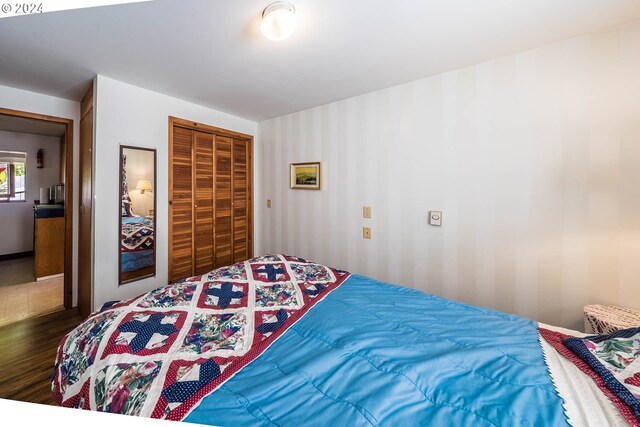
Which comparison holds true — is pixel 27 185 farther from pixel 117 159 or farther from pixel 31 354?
pixel 31 354

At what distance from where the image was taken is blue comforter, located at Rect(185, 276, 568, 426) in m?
0.77

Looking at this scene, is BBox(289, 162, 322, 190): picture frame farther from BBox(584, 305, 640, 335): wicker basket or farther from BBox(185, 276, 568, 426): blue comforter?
BBox(584, 305, 640, 335): wicker basket

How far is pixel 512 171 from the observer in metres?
1.93

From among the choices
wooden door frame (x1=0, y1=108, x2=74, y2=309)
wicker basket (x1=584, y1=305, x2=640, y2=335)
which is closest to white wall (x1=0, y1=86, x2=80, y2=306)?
wooden door frame (x1=0, y1=108, x2=74, y2=309)

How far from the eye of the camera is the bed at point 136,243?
2479 millimetres

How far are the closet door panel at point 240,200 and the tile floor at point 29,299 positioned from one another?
195 centimetres

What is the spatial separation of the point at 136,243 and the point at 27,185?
4253 millimetres

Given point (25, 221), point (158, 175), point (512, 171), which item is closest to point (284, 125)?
point (158, 175)

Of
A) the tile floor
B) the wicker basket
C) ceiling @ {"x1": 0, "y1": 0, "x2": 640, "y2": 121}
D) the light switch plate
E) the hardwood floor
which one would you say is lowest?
the hardwood floor

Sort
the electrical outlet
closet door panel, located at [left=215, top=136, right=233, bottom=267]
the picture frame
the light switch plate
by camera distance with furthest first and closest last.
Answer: closet door panel, located at [left=215, top=136, right=233, bottom=267], the picture frame, the electrical outlet, the light switch plate

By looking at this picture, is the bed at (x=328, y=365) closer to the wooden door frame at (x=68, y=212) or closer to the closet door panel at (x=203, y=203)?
the closet door panel at (x=203, y=203)

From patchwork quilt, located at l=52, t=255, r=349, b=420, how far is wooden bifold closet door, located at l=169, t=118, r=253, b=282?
4.68 ft

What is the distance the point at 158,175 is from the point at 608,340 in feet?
10.8

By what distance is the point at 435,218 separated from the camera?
7.44 ft
